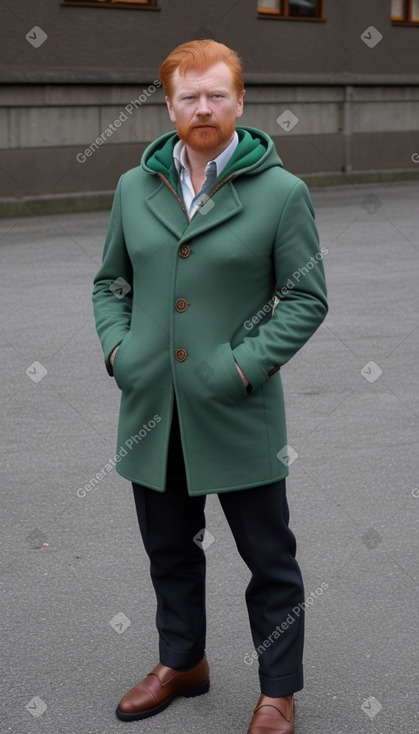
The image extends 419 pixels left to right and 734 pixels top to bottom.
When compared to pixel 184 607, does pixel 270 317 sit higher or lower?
higher

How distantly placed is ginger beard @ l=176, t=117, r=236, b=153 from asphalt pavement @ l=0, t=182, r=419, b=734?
1.66m

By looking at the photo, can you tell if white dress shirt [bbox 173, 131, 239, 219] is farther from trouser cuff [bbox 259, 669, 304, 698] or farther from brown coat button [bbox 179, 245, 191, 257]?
trouser cuff [bbox 259, 669, 304, 698]

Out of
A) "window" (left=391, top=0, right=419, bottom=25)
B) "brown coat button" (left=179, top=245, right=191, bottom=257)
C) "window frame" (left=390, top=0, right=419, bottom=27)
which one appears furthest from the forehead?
"window frame" (left=390, top=0, right=419, bottom=27)

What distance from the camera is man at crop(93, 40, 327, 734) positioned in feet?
10.6

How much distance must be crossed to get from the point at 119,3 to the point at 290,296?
58.8 ft

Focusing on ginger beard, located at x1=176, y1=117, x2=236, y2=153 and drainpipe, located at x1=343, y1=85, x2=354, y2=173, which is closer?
ginger beard, located at x1=176, y1=117, x2=236, y2=153

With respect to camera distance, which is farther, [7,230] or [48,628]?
[7,230]

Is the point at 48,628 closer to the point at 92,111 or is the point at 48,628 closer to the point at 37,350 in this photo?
the point at 37,350

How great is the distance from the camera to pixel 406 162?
26031 millimetres

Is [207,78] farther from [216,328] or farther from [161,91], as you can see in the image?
[161,91]

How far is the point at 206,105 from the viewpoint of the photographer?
3.16 metres

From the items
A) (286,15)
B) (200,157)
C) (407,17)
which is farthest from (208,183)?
(407,17)

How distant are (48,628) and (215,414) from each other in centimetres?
131

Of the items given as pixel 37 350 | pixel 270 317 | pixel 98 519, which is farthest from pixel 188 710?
pixel 37 350
